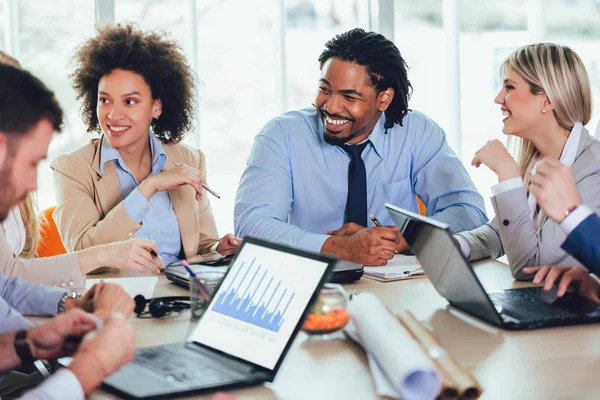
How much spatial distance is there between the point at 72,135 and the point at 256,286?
3.70 meters

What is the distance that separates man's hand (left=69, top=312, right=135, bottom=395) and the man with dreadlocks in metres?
1.51

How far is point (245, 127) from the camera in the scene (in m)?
5.09

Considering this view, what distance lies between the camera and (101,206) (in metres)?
2.77

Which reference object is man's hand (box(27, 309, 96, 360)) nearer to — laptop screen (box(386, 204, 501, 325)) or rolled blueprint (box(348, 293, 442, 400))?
rolled blueprint (box(348, 293, 442, 400))

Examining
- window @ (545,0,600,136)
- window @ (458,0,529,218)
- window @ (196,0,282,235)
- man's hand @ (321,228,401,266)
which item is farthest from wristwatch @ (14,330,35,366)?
window @ (545,0,600,136)

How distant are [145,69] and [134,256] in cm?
116

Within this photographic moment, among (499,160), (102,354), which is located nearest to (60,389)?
(102,354)

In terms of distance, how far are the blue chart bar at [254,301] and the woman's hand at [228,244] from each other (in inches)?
39.4

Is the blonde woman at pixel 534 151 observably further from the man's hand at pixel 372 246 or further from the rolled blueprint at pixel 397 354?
the rolled blueprint at pixel 397 354

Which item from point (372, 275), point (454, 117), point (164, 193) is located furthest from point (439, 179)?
point (454, 117)

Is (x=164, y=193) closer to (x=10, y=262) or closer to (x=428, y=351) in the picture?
(x=10, y=262)

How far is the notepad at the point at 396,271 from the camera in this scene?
2.13 meters

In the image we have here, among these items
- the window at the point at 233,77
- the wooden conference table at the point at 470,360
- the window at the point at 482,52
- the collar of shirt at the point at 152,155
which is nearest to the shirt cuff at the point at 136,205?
the collar of shirt at the point at 152,155

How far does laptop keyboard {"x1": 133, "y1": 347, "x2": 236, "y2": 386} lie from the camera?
128 centimetres
